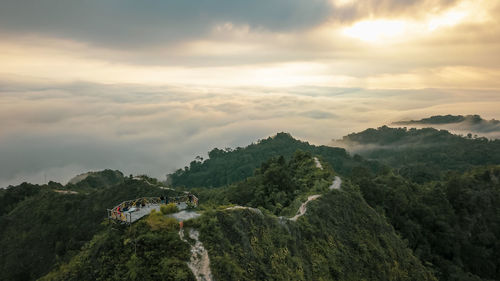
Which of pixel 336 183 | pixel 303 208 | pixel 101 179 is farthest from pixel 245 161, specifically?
pixel 303 208

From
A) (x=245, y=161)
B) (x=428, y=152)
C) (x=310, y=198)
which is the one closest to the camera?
(x=310, y=198)

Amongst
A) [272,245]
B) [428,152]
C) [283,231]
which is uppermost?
[272,245]

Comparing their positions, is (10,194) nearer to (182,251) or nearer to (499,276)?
(182,251)

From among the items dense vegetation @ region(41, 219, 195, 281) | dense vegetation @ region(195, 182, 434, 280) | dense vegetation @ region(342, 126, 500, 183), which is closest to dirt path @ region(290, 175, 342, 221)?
dense vegetation @ region(195, 182, 434, 280)

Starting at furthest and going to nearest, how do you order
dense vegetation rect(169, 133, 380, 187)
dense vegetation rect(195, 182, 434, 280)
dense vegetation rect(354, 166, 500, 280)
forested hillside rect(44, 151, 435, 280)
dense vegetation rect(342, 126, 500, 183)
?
dense vegetation rect(169, 133, 380, 187), dense vegetation rect(342, 126, 500, 183), dense vegetation rect(354, 166, 500, 280), dense vegetation rect(195, 182, 434, 280), forested hillside rect(44, 151, 435, 280)

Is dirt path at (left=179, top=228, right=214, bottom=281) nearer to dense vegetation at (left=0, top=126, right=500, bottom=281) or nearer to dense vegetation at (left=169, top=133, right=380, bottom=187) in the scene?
dense vegetation at (left=0, top=126, right=500, bottom=281)

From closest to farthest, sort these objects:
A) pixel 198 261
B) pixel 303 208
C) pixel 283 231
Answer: pixel 198 261
pixel 283 231
pixel 303 208

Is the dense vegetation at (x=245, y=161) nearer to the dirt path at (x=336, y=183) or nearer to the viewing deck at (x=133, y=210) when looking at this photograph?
the dirt path at (x=336, y=183)

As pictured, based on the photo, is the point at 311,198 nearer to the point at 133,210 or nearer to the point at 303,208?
the point at 303,208
